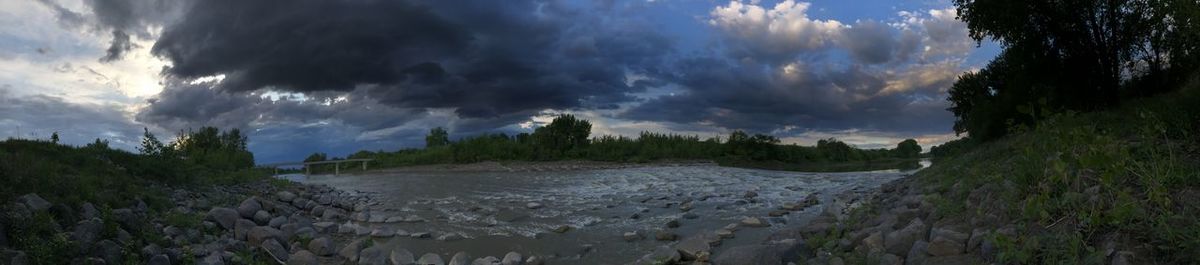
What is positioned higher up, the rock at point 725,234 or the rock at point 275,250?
the rock at point 275,250

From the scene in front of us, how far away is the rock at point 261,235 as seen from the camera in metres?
9.47

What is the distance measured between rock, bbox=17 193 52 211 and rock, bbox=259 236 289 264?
2641mm

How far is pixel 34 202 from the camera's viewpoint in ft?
26.4

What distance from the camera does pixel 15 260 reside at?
6.29 m

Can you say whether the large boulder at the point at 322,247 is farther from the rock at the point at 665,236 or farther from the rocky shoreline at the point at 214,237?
the rock at the point at 665,236

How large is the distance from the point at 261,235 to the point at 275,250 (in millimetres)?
901

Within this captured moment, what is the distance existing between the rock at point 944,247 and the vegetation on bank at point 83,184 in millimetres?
8968

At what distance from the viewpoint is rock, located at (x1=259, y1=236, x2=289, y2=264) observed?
8.70 m

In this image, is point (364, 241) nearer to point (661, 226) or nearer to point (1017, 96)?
point (661, 226)

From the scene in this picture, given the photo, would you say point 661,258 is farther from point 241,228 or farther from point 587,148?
point 587,148

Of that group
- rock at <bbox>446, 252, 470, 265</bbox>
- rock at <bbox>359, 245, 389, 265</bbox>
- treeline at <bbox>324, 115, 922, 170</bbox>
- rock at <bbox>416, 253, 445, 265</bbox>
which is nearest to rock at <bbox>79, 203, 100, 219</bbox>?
rock at <bbox>359, 245, 389, 265</bbox>

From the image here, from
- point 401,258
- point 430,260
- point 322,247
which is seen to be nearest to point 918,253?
point 430,260

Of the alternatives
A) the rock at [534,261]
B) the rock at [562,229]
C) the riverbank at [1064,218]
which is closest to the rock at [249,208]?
the rock at [562,229]

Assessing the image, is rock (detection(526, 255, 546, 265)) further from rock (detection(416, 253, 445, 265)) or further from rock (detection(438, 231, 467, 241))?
rock (detection(438, 231, 467, 241))
